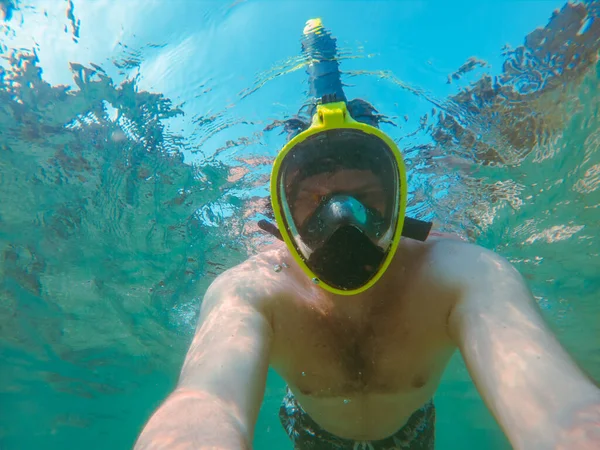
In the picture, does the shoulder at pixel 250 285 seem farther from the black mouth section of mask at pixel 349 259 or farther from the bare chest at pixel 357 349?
the black mouth section of mask at pixel 349 259

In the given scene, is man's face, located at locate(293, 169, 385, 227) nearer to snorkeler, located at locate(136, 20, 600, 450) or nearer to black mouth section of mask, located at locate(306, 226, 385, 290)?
snorkeler, located at locate(136, 20, 600, 450)

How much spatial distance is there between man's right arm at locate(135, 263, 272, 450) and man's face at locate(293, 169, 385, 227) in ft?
2.50

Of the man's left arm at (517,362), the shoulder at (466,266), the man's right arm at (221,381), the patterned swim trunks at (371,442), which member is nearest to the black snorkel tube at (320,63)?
the shoulder at (466,266)

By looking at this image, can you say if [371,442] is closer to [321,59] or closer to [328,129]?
[328,129]

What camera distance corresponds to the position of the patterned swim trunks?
4520mm

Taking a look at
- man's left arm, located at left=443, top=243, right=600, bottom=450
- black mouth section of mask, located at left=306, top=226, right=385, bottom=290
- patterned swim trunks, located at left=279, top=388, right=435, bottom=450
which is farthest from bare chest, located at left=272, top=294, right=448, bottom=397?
patterned swim trunks, located at left=279, top=388, right=435, bottom=450

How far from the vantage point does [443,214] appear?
966 cm

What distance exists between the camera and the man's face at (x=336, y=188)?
3.11 m

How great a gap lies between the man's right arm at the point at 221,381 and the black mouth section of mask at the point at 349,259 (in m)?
0.64

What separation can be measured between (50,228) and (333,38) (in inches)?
356

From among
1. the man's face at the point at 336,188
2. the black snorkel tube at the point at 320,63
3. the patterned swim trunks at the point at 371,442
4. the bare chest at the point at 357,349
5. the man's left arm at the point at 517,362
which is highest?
the black snorkel tube at the point at 320,63

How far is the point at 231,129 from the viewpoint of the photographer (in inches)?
279

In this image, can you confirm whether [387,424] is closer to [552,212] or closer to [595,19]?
[595,19]

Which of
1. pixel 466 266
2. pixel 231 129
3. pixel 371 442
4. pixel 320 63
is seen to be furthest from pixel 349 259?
pixel 231 129
